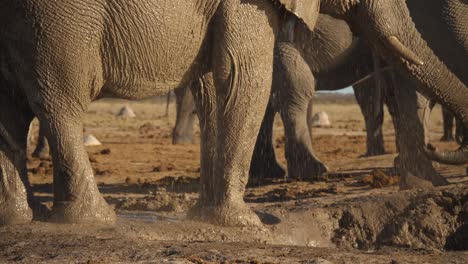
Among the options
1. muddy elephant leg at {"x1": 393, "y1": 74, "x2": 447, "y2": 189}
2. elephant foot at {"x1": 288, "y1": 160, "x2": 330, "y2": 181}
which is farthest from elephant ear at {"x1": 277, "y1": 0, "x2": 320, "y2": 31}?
elephant foot at {"x1": 288, "y1": 160, "x2": 330, "y2": 181}

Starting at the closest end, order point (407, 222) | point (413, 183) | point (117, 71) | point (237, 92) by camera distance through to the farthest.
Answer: point (117, 71) → point (237, 92) → point (407, 222) → point (413, 183)

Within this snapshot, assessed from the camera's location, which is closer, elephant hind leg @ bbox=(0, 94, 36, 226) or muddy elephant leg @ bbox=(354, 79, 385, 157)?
elephant hind leg @ bbox=(0, 94, 36, 226)

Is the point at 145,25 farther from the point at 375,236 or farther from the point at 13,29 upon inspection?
the point at 375,236

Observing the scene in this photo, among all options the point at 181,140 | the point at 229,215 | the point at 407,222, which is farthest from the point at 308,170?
the point at 181,140

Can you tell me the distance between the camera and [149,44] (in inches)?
303

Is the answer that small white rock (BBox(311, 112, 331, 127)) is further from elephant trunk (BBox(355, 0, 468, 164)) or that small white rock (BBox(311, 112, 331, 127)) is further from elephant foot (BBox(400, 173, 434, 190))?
elephant trunk (BBox(355, 0, 468, 164))

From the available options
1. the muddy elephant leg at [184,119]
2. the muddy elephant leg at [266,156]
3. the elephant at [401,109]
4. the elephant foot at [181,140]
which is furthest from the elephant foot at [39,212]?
the elephant foot at [181,140]

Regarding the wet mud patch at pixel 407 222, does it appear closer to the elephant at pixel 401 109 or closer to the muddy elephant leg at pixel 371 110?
the elephant at pixel 401 109

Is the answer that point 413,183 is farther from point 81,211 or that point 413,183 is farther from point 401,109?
point 81,211

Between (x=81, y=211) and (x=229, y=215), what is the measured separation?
3.36 feet

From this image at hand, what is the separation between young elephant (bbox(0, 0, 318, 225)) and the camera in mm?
7395

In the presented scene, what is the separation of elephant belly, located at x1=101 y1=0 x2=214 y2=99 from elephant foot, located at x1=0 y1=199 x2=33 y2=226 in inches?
36.4

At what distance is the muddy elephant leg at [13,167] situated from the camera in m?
7.79

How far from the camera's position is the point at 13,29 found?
7.43 meters
